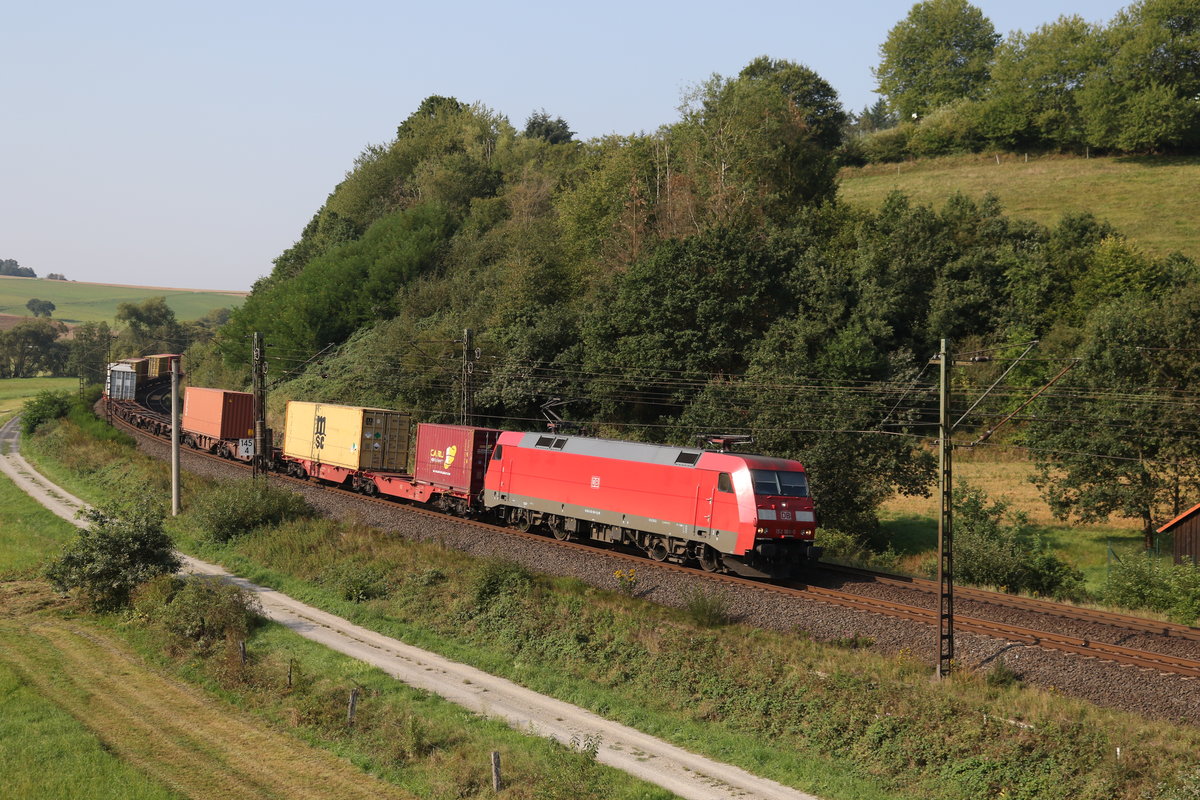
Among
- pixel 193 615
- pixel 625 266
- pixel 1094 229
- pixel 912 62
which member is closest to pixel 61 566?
pixel 193 615

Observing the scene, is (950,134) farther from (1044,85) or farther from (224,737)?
(224,737)

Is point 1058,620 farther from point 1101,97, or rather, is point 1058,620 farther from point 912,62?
point 912,62

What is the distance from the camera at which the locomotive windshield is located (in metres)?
26.6

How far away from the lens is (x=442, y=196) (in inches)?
3750

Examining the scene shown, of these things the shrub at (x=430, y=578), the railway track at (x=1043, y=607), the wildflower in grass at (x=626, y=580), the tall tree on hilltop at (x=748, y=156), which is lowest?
the shrub at (x=430, y=578)

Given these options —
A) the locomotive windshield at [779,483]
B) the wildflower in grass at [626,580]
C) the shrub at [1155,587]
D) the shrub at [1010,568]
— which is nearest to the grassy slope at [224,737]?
the wildflower in grass at [626,580]

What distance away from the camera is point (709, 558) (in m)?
28.7

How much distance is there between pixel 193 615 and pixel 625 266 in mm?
40376

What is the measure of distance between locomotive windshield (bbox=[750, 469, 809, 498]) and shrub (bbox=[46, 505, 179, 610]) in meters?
20.2

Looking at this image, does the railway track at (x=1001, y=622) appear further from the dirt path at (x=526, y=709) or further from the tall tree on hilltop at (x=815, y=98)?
the tall tree on hilltop at (x=815, y=98)

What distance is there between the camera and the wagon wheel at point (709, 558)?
1124 inches

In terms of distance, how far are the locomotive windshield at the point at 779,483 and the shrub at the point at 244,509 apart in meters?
21.8

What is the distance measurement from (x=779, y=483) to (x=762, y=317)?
93.9 ft

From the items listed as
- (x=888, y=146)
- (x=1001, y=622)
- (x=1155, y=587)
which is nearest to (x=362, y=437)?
(x=1001, y=622)
